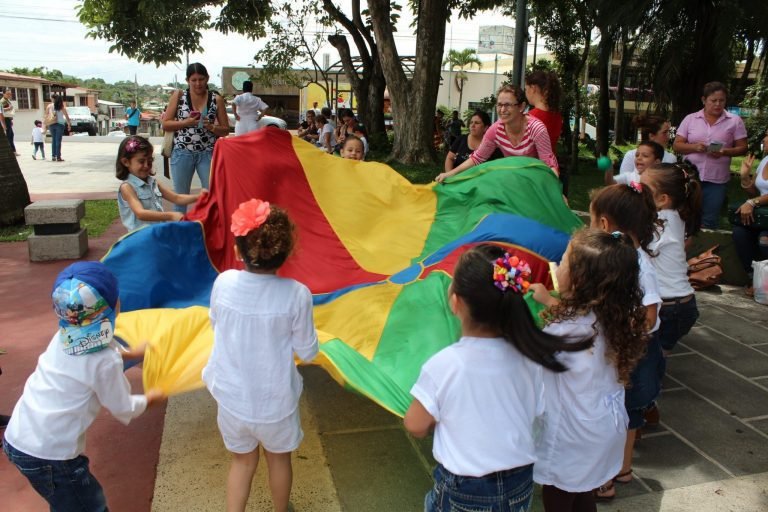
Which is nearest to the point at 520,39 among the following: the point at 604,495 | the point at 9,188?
the point at 604,495

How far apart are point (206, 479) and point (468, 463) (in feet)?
5.06

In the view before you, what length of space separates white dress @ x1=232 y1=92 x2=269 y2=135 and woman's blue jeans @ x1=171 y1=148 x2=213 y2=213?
3.11 meters

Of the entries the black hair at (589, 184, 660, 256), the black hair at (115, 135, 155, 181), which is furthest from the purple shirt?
the black hair at (115, 135, 155, 181)

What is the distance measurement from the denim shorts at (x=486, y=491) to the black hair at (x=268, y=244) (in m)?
0.88

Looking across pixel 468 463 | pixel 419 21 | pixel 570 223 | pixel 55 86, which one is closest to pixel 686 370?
pixel 570 223

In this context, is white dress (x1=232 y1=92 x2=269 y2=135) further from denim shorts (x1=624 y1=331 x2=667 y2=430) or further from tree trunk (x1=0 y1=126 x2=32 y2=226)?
denim shorts (x1=624 y1=331 x2=667 y2=430)

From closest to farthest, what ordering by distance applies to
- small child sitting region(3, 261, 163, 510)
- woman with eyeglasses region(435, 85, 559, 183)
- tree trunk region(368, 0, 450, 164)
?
small child sitting region(3, 261, 163, 510), woman with eyeglasses region(435, 85, 559, 183), tree trunk region(368, 0, 450, 164)

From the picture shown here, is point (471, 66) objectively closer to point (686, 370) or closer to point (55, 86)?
point (55, 86)

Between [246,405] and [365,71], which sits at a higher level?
[365,71]

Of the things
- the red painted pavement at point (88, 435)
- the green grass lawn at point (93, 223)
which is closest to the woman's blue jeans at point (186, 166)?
the red painted pavement at point (88, 435)

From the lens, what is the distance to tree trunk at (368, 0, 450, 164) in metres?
11.5

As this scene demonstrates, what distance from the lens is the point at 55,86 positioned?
44125mm

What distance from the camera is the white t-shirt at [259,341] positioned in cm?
219

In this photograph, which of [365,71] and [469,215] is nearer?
[469,215]
